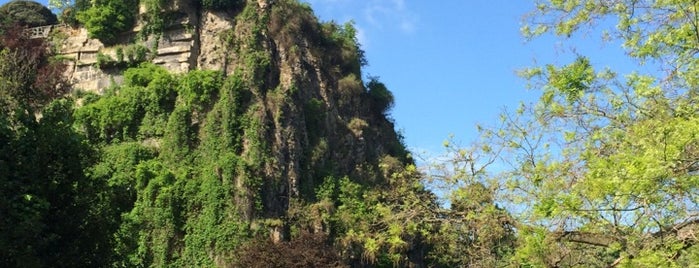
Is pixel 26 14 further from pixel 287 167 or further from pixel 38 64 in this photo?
pixel 287 167

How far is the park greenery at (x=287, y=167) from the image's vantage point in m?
6.75

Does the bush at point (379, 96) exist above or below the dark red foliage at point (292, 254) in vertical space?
above

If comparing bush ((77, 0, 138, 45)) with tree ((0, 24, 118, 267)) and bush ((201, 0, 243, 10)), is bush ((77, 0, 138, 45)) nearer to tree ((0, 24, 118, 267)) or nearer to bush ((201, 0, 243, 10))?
bush ((201, 0, 243, 10))

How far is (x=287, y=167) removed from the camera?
30.3 meters

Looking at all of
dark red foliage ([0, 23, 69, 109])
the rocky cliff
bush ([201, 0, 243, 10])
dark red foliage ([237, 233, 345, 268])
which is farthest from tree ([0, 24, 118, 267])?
bush ([201, 0, 243, 10])

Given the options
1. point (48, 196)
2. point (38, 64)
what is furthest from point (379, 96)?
point (48, 196)

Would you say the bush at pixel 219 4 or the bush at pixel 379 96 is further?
the bush at pixel 379 96

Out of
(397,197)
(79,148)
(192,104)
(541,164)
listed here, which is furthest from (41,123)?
(192,104)

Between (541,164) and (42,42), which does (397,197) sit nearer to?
(541,164)

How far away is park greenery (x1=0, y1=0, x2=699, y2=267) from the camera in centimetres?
675

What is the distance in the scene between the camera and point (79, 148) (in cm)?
1159

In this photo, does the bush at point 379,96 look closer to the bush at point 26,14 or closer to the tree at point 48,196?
the bush at point 26,14

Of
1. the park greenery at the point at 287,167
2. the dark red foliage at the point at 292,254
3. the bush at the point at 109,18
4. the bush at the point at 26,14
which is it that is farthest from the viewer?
the bush at the point at 26,14

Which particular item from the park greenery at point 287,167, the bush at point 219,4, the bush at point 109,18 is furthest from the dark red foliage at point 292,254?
the bush at point 109,18
